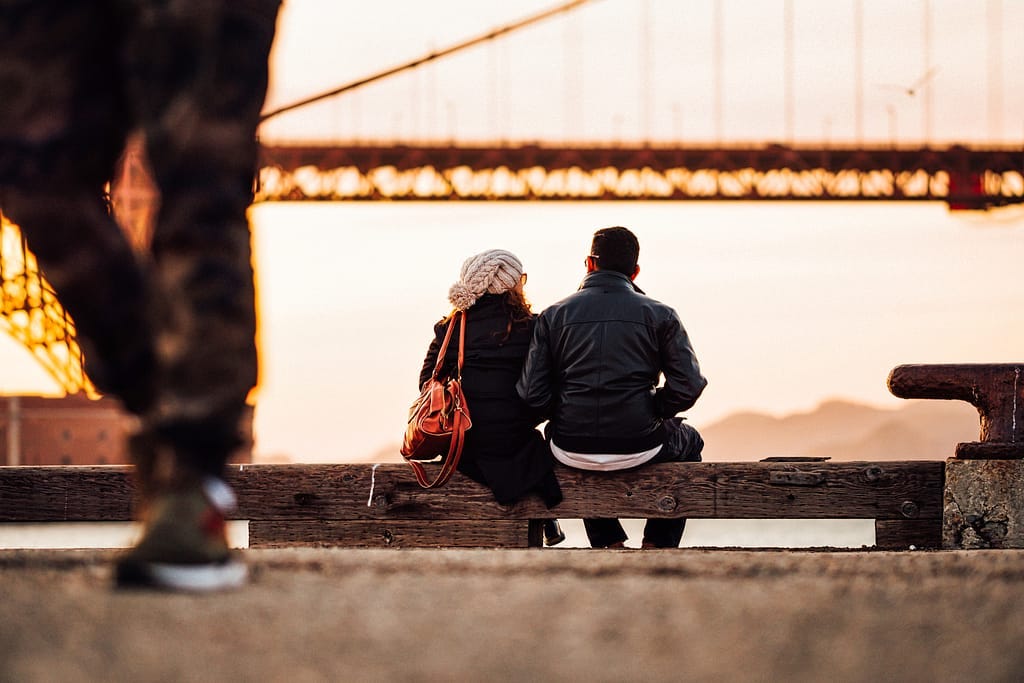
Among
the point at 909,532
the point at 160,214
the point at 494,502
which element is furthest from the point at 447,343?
the point at 160,214

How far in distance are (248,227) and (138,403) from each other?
240 mm

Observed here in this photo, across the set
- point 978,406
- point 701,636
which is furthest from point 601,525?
point 701,636

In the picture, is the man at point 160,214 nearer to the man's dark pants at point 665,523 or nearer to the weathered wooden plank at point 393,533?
the weathered wooden plank at point 393,533

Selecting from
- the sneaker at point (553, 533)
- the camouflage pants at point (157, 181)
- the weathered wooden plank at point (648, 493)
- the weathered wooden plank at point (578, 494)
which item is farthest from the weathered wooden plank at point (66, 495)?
the camouflage pants at point (157, 181)

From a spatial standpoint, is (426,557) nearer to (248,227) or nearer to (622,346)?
(248,227)

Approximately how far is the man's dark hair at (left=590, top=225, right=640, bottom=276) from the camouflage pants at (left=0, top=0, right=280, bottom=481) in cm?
282

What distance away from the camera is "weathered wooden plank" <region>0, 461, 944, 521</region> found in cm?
446

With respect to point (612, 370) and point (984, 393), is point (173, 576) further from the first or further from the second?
point (984, 393)

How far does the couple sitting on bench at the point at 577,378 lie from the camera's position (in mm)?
4496

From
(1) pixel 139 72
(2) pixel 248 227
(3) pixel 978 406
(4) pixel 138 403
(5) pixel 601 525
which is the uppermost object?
(1) pixel 139 72

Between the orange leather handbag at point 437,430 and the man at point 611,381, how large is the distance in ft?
0.60

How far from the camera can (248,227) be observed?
5.79ft

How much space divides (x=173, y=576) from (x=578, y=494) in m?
2.90

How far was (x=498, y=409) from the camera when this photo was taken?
15.2ft
